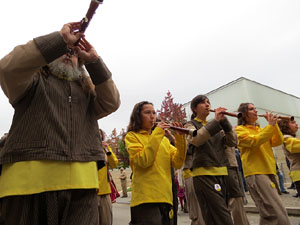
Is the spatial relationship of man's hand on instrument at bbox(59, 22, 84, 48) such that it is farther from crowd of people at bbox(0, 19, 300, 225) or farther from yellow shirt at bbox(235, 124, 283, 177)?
yellow shirt at bbox(235, 124, 283, 177)

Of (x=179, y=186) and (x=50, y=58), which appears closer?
(x=50, y=58)

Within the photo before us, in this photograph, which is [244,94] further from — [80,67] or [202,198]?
[80,67]

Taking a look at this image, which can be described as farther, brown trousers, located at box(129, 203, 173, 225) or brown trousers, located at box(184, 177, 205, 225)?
brown trousers, located at box(184, 177, 205, 225)

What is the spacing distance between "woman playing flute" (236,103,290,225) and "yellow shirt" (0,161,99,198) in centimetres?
283

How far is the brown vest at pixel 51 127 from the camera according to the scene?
1420 millimetres

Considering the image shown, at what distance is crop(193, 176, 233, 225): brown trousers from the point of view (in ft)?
9.32

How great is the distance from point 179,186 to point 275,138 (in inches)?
190

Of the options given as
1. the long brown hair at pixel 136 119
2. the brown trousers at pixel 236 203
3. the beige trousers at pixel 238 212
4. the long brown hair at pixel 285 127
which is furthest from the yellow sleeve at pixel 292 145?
the long brown hair at pixel 136 119

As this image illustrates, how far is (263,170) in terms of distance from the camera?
3.58m

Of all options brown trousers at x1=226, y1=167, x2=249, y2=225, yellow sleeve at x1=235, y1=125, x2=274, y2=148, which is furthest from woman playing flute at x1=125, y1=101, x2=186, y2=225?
brown trousers at x1=226, y1=167, x2=249, y2=225

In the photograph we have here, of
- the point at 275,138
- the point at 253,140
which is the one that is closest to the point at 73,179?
the point at 253,140

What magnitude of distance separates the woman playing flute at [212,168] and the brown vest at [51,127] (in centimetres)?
174

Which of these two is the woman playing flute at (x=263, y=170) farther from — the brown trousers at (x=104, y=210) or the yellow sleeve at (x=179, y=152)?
the brown trousers at (x=104, y=210)

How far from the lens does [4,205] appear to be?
1423 millimetres
